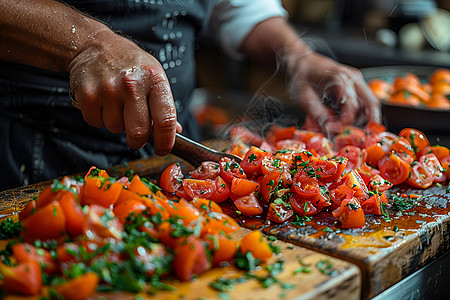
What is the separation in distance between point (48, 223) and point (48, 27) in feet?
2.32

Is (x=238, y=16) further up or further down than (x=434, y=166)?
further up

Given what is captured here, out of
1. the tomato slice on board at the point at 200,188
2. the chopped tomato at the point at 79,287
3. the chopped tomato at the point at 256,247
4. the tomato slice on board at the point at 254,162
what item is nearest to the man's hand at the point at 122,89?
the tomato slice on board at the point at 200,188

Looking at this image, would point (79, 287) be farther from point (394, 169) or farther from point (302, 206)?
point (394, 169)

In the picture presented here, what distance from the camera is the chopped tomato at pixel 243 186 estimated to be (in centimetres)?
159

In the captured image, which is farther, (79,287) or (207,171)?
(207,171)

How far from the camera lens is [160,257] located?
3.75ft

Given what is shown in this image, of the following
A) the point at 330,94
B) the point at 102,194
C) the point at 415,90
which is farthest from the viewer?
the point at 415,90

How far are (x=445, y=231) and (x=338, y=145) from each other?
0.73 m

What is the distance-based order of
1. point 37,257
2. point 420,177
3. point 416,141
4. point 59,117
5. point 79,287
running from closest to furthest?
point 79,287 → point 37,257 → point 420,177 → point 416,141 → point 59,117

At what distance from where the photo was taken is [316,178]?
1572mm

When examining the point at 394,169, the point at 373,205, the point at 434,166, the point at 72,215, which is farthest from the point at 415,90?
the point at 72,215

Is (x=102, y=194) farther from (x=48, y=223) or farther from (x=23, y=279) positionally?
(x=23, y=279)

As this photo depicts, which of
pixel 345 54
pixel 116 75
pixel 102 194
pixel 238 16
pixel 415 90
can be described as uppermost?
pixel 116 75

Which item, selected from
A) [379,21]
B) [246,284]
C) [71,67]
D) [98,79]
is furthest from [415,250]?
[379,21]
